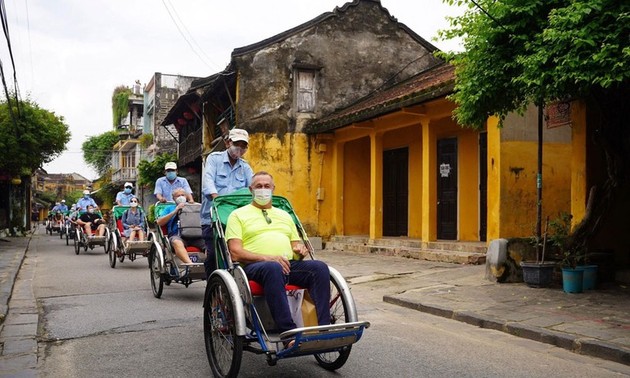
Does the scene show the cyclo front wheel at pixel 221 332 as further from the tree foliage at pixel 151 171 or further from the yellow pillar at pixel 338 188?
the tree foliage at pixel 151 171

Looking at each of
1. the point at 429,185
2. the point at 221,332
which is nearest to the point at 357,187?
the point at 429,185

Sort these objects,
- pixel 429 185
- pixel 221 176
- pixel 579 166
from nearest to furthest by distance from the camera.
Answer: pixel 221 176, pixel 579 166, pixel 429 185

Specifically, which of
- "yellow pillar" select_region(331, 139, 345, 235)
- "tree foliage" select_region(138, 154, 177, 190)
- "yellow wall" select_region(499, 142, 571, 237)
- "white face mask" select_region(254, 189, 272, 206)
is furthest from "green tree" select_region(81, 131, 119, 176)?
"white face mask" select_region(254, 189, 272, 206)

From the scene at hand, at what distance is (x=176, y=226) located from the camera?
841 cm

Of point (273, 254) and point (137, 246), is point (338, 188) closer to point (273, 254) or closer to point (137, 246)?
point (137, 246)

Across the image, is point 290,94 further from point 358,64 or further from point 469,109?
point 469,109

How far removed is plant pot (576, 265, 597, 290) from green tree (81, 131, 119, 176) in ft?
172

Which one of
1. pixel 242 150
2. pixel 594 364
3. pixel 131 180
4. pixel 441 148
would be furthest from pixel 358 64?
pixel 131 180

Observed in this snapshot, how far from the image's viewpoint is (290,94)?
63.0ft

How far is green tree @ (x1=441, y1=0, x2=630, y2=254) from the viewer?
596 centimetres

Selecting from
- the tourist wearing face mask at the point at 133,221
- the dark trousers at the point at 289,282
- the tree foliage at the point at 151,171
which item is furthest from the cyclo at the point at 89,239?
the tree foliage at the point at 151,171

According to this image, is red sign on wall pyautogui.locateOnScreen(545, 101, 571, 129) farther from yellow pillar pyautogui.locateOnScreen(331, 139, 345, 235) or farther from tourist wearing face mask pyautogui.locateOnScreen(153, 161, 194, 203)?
yellow pillar pyautogui.locateOnScreen(331, 139, 345, 235)

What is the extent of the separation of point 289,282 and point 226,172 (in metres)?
2.27

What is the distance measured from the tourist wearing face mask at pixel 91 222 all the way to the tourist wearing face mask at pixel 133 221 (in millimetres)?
3828
